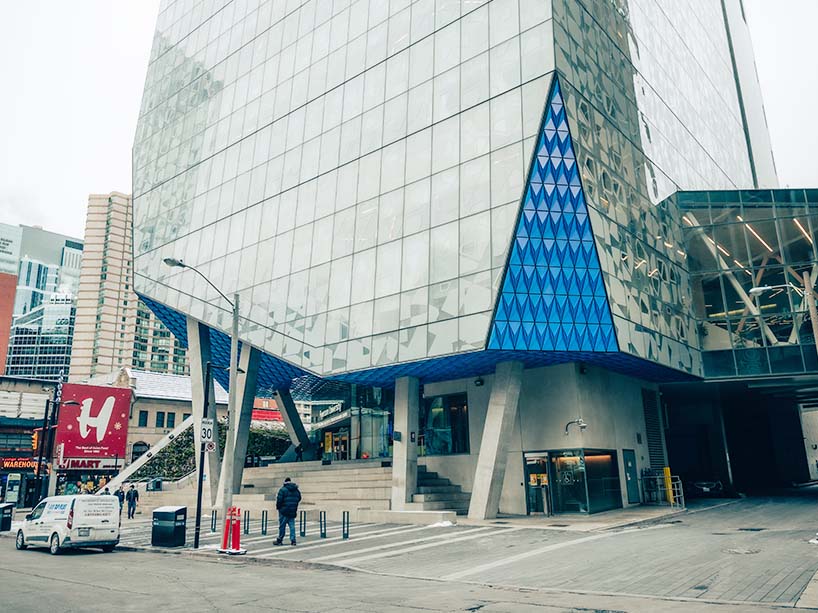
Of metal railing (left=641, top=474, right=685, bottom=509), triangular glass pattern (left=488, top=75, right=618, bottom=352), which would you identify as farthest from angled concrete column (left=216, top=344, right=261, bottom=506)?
metal railing (left=641, top=474, right=685, bottom=509)

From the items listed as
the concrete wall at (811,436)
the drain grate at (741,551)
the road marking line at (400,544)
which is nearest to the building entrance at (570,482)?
the road marking line at (400,544)

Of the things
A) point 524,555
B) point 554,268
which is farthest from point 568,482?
point 524,555

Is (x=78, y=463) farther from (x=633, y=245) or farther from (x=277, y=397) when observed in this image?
(x=633, y=245)

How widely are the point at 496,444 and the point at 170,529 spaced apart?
44.4 feet

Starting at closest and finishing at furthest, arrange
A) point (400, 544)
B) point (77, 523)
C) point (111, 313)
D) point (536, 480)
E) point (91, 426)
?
1. point (77, 523)
2. point (400, 544)
3. point (536, 480)
4. point (91, 426)
5. point (111, 313)

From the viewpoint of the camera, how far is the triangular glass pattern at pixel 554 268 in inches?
1070

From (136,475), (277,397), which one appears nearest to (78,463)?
(136,475)

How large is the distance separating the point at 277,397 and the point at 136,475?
19.5m

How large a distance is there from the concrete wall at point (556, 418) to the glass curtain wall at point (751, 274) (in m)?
6.97

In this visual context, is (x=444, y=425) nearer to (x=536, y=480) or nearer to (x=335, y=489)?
(x=335, y=489)

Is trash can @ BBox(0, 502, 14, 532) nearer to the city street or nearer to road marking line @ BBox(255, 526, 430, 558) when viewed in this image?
the city street

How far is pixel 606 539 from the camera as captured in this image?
19.3 metres

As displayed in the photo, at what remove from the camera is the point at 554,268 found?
91.6 feet

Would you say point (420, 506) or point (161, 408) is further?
point (161, 408)
